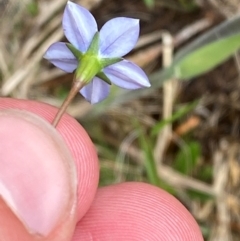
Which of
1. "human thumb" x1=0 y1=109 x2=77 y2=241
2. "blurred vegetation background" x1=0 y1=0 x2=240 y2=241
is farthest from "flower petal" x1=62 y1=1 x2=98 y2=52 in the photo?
"blurred vegetation background" x1=0 y1=0 x2=240 y2=241

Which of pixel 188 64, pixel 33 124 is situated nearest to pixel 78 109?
pixel 188 64

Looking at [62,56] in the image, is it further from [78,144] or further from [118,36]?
[78,144]

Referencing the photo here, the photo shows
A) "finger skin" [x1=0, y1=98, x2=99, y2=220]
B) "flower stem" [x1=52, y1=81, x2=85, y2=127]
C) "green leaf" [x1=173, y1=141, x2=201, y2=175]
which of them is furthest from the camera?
"green leaf" [x1=173, y1=141, x2=201, y2=175]

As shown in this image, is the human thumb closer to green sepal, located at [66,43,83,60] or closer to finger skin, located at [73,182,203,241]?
green sepal, located at [66,43,83,60]

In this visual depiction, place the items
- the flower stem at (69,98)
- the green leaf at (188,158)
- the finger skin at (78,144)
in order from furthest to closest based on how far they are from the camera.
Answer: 1. the green leaf at (188,158)
2. the finger skin at (78,144)
3. the flower stem at (69,98)

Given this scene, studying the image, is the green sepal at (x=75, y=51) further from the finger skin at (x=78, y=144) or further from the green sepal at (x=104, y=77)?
the finger skin at (x=78, y=144)

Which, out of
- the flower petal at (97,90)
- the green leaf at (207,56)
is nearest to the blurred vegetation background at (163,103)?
the green leaf at (207,56)

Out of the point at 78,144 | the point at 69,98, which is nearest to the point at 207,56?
the point at 78,144
